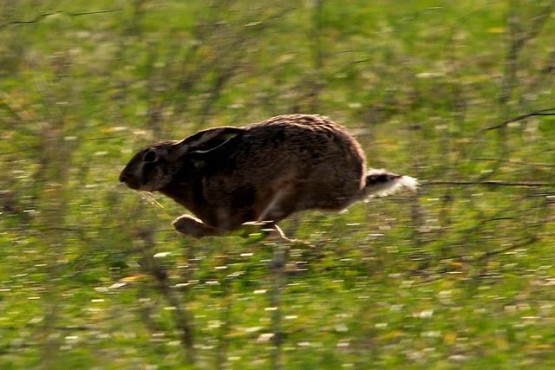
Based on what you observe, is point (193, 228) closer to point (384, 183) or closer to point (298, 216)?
point (298, 216)

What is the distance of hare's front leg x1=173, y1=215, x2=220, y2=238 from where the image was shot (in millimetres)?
8442

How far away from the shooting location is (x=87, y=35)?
12.6 meters

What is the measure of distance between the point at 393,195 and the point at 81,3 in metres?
5.29

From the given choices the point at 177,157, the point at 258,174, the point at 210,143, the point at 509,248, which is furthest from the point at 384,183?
the point at 177,157

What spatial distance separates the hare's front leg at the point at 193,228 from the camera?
27.7ft

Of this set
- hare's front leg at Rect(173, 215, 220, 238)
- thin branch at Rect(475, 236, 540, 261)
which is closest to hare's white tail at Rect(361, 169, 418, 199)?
thin branch at Rect(475, 236, 540, 261)

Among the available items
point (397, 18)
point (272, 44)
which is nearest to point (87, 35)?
point (272, 44)

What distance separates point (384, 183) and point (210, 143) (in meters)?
0.96

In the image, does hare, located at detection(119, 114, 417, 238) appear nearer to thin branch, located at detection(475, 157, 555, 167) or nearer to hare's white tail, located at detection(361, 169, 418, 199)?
hare's white tail, located at detection(361, 169, 418, 199)

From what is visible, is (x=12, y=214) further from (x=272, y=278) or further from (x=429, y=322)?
(x=429, y=322)

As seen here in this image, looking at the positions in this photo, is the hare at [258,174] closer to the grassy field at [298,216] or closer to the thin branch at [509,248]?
the grassy field at [298,216]

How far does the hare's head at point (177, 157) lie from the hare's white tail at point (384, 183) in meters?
0.74

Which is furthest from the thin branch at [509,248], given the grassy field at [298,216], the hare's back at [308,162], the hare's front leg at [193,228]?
the hare's front leg at [193,228]

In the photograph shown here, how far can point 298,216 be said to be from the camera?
859 cm
